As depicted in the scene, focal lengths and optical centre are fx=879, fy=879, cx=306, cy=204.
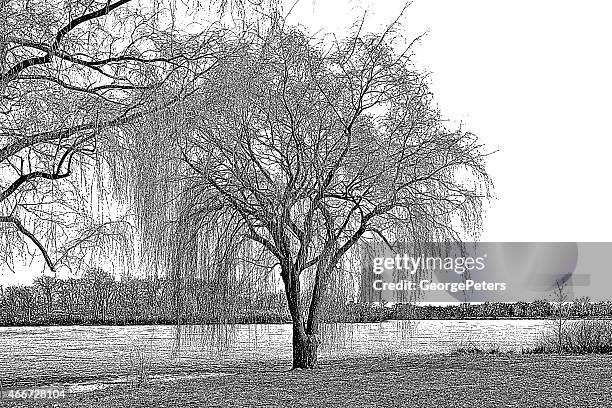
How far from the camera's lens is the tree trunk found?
12.9 meters

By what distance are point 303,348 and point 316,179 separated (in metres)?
2.56

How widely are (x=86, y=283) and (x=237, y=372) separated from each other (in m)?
2.67

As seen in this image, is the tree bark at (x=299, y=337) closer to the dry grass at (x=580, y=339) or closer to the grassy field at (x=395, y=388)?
the grassy field at (x=395, y=388)

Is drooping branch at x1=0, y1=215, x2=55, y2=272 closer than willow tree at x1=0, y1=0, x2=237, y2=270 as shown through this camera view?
No

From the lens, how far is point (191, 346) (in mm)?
12125

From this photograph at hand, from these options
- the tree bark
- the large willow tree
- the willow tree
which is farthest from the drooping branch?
the tree bark

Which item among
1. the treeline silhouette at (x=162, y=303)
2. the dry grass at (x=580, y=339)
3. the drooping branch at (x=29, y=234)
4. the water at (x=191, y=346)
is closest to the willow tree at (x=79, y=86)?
the drooping branch at (x=29, y=234)

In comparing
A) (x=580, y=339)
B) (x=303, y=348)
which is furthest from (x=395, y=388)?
(x=580, y=339)

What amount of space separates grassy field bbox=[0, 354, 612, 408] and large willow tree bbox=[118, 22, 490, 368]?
4.30 ft

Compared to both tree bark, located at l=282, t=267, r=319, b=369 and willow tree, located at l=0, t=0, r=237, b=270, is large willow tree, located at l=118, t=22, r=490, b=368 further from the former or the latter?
willow tree, located at l=0, t=0, r=237, b=270

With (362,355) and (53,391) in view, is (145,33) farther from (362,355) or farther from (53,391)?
(362,355)

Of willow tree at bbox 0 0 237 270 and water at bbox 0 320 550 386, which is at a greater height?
willow tree at bbox 0 0 237 270

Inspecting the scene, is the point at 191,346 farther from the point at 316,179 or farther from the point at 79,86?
the point at 79,86

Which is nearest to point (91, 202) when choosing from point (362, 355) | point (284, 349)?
point (362, 355)
